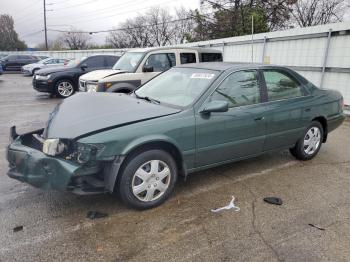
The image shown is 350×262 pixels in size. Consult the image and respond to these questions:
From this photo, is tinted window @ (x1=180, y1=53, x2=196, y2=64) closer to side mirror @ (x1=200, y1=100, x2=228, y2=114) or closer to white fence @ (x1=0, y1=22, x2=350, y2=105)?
white fence @ (x1=0, y1=22, x2=350, y2=105)

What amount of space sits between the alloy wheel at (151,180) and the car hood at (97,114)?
532 millimetres

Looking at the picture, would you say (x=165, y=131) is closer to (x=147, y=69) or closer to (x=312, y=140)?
(x=312, y=140)

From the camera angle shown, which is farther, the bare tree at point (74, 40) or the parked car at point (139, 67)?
the bare tree at point (74, 40)

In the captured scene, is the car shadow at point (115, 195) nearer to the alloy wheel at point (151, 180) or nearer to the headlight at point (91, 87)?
the alloy wheel at point (151, 180)

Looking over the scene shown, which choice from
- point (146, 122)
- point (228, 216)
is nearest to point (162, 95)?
point (146, 122)

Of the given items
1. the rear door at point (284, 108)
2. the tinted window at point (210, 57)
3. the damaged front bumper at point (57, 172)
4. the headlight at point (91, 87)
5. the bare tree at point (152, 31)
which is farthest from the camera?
the bare tree at point (152, 31)

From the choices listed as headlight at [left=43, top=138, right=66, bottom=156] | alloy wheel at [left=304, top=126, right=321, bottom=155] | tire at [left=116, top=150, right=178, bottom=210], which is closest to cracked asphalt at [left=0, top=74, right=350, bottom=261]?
tire at [left=116, top=150, right=178, bottom=210]

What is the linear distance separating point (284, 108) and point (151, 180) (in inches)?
90.9

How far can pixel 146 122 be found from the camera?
3369 mm

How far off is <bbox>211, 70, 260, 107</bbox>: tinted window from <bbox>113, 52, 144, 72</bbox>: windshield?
4.55m

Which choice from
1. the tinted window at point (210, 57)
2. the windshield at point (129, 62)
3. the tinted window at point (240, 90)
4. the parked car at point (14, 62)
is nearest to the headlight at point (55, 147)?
the tinted window at point (240, 90)

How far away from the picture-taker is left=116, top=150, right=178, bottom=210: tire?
130 inches

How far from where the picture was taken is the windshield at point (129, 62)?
838 centimetres

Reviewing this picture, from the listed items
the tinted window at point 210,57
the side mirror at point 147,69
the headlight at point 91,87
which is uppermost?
the tinted window at point 210,57
